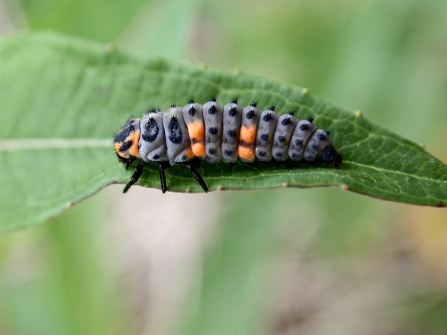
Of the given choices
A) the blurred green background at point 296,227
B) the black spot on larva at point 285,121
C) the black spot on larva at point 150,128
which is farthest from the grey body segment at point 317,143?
the blurred green background at point 296,227

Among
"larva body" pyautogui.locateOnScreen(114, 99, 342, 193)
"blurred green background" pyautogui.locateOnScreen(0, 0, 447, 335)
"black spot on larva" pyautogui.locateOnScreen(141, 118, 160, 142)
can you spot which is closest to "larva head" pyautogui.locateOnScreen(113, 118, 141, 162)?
"larva body" pyautogui.locateOnScreen(114, 99, 342, 193)

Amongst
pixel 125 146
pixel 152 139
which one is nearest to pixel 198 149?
pixel 152 139

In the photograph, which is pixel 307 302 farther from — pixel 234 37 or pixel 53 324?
pixel 234 37

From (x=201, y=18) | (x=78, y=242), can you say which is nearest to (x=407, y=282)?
(x=78, y=242)

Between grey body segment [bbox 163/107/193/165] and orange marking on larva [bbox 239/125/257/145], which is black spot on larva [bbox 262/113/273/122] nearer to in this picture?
orange marking on larva [bbox 239/125/257/145]

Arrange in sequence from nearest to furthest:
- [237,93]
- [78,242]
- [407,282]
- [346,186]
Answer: [346,186] < [237,93] < [78,242] < [407,282]

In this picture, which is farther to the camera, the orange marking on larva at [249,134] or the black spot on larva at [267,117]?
the orange marking on larva at [249,134]

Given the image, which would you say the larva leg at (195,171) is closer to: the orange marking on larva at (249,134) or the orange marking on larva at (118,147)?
the orange marking on larva at (249,134)
